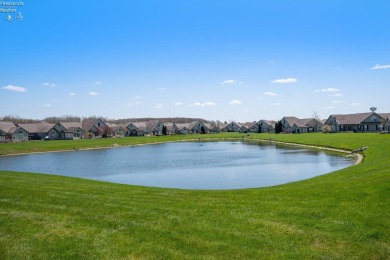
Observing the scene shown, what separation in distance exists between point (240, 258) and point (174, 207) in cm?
511

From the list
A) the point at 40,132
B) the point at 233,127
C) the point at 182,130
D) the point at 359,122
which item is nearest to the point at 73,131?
the point at 40,132

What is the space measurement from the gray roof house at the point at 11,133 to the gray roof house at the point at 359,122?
11153 cm

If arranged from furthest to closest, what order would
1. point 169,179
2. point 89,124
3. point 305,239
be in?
point 89,124 → point 169,179 → point 305,239

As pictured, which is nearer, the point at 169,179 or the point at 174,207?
the point at 174,207

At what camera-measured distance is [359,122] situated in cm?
11169

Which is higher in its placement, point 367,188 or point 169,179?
point 367,188

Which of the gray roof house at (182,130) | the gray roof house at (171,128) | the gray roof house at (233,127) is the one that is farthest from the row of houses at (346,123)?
the gray roof house at (171,128)

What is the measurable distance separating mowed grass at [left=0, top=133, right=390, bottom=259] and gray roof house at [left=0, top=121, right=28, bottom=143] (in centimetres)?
10525

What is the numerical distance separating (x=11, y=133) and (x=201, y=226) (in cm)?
11471

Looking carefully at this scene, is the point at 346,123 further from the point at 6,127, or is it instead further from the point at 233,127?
the point at 6,127

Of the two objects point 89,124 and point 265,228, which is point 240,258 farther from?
point 89,124

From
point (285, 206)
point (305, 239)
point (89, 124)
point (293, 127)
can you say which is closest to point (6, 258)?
point (305, 239)

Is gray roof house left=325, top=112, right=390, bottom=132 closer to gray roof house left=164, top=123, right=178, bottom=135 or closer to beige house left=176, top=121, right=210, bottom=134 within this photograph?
beige house left=176, top=121, right=210, bottom=134

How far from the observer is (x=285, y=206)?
13.3 meters
